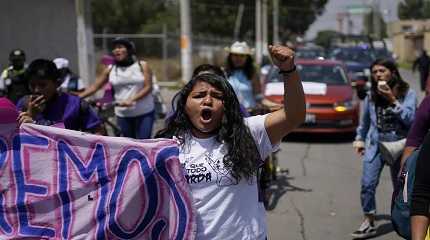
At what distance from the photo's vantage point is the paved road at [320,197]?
21.0 ft

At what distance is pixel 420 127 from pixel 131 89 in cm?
417

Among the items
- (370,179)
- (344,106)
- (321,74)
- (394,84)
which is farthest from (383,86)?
(321,74)

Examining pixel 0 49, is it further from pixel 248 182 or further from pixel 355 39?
pixel 355 39

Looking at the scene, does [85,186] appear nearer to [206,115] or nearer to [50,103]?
[206,115]

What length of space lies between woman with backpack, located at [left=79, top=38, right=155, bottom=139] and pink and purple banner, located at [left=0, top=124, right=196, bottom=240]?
158 inches

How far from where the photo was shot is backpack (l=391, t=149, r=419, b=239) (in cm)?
311

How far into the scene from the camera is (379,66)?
5.74m

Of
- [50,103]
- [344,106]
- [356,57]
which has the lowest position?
[356,57]

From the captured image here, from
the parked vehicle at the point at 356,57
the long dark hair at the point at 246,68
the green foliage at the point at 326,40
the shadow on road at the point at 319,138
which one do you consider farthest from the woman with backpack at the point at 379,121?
the green foliage at the point at 326,40

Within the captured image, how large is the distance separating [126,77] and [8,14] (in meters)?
5.60

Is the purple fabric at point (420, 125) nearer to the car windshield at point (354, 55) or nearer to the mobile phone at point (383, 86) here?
the mobile phone at point (383, 86)

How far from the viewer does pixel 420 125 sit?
4105 mm

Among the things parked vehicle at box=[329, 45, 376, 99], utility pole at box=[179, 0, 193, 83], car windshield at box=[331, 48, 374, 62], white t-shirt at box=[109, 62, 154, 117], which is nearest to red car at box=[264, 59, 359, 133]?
white t-shirt at box=[109, 62, 154, 117]

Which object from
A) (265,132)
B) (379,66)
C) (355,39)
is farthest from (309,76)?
(355,39)
